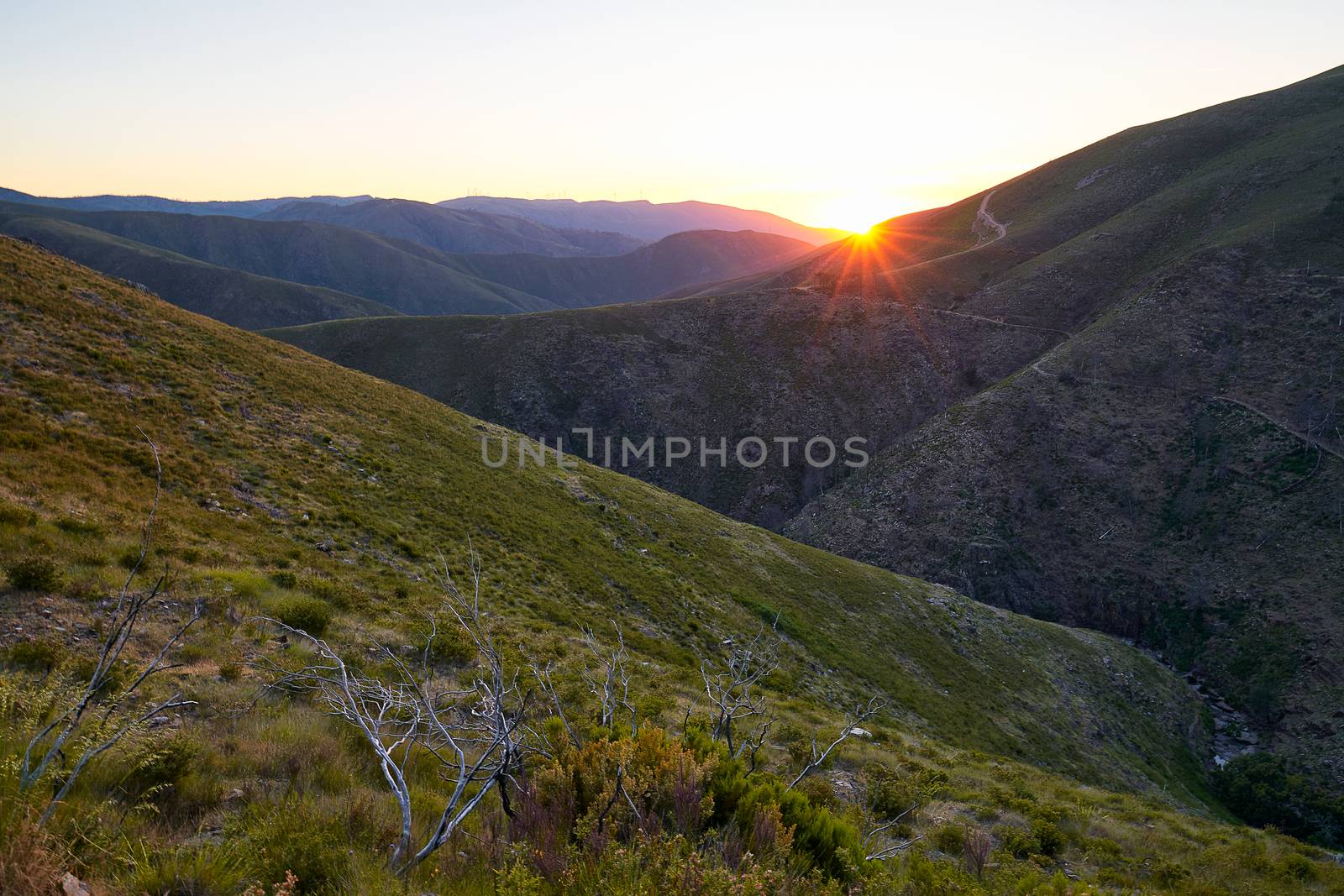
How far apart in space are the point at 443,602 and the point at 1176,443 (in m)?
69.7

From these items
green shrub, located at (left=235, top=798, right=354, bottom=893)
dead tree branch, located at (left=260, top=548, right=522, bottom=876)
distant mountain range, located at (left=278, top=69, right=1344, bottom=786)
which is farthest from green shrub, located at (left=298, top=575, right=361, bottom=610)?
distant mountain range, located at (left=278, top=69, right=1344, bottom=786)

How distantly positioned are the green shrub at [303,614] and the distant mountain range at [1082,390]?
5068 centimetres

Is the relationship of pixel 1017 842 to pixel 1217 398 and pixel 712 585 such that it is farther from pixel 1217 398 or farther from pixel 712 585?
pixel 1217 398

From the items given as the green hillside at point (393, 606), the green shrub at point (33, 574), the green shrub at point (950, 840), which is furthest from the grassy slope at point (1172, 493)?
the green shrub at point (33, 574)

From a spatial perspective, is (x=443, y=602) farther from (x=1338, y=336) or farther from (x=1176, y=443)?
(x=1338, y=336)

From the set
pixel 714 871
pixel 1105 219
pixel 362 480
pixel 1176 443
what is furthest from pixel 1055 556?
pixel 1105 219

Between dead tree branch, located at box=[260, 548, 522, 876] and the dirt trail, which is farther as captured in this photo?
the dirt trail

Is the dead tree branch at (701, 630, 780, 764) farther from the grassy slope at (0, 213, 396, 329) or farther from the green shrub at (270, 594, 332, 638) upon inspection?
the grassy slope at (0, 213, 396, 329)

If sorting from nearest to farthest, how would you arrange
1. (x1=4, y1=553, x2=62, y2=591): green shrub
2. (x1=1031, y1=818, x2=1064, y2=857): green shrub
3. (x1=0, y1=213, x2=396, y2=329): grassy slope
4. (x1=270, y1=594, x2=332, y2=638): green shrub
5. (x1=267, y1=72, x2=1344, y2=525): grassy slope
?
(x1=4, y1=553, x2=62, y2=591): green shrub
(x1=1031, y1=818, x2=1064, y2=857): green shrub
(x1=270, y1=594, x2=332, y2=638): green shrub
(x1=267, y1=72, x2=1344, y2=525): grassy slope
(x1=0, y1=213, x2=396, y2=329): grassy slope

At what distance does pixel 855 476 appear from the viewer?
66125mm

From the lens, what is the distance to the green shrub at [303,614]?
11.6 m

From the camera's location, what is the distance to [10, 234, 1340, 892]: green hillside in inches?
252

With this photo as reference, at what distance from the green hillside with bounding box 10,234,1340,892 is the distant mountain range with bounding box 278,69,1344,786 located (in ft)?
38.1

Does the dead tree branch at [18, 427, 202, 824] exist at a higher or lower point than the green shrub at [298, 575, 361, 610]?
higher
